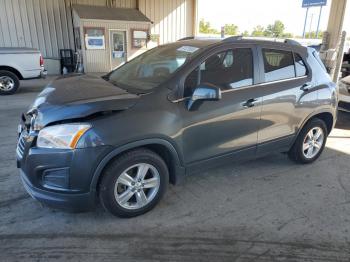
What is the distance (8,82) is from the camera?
909 cm

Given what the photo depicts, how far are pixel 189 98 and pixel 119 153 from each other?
34.7 inches

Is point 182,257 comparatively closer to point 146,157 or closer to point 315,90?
point 146,157

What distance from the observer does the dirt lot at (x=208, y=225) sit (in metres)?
2.51

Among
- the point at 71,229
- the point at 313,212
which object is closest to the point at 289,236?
the point at 313,212

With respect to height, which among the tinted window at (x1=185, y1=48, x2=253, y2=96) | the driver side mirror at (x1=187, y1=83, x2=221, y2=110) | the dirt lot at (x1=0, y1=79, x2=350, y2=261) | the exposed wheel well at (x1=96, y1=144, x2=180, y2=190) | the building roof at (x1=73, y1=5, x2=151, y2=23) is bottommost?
the dirt lot at (x1=0, y1=79, x2=350, y2=261)

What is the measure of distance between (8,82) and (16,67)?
54cm

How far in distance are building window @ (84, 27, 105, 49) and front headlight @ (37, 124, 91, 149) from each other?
1134 cm

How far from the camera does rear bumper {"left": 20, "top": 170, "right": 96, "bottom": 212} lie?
2.55m

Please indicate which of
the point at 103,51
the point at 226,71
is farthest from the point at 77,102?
the point at 103,51

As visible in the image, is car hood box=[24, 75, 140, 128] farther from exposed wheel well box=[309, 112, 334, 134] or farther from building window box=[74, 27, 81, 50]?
building window box=[74, 27, 81, 50]

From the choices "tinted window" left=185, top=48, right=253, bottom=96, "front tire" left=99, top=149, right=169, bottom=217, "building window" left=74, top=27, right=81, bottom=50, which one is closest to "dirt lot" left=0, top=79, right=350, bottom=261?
"front tire" left=99, top=149, right=169, bottom=217

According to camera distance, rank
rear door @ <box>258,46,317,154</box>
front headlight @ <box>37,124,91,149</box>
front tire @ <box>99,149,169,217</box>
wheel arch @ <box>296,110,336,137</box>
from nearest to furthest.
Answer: front headlight @ <box>37,124,91,149</box> < front tire @ <box>99,149,169,217</box> < rear door @ <box>258,46,317,154</box> < wheel arch @ <box>296,110,336,137</box>

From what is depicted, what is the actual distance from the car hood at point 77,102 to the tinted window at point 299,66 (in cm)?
228

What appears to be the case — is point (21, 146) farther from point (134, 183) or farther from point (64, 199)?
point (134, 183)
